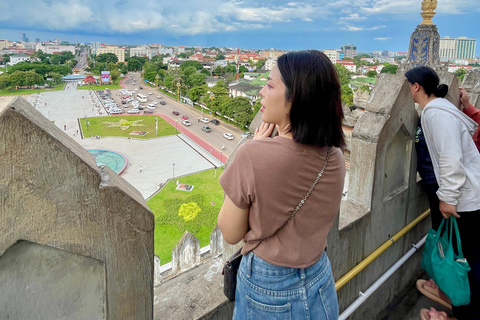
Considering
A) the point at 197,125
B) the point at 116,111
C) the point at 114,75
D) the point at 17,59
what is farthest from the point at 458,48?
the point at 17,59

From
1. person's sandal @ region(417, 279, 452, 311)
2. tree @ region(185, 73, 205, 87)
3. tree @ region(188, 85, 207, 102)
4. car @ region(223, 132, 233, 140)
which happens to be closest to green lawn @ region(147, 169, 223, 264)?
car @ region(223, 132, 233, 140)

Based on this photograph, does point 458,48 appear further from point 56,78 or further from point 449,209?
point 449,209

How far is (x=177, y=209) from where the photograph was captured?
1126cm

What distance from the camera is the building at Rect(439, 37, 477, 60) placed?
113 meters

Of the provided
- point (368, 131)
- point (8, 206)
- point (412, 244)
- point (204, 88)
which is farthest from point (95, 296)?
point (204, 88)

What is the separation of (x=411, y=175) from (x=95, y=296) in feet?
5.93

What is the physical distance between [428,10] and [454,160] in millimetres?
15411

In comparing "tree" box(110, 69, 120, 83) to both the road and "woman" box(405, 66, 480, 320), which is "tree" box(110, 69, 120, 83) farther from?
"woman" box(405, 66, 480, 320)

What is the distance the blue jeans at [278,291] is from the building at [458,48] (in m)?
Answer: 133

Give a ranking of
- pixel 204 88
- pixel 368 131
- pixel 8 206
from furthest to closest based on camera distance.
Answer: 1. pixel 204 88
2. pixel 368 131
3. pixel 8 206

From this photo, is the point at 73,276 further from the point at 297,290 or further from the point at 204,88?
the point at 204,88

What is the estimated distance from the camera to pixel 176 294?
1305 millimetres

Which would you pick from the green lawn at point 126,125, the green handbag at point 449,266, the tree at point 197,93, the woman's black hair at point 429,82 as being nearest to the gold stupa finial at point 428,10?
the woman's black hair at point 429,82

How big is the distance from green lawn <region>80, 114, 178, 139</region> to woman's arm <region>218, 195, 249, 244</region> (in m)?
21.9
